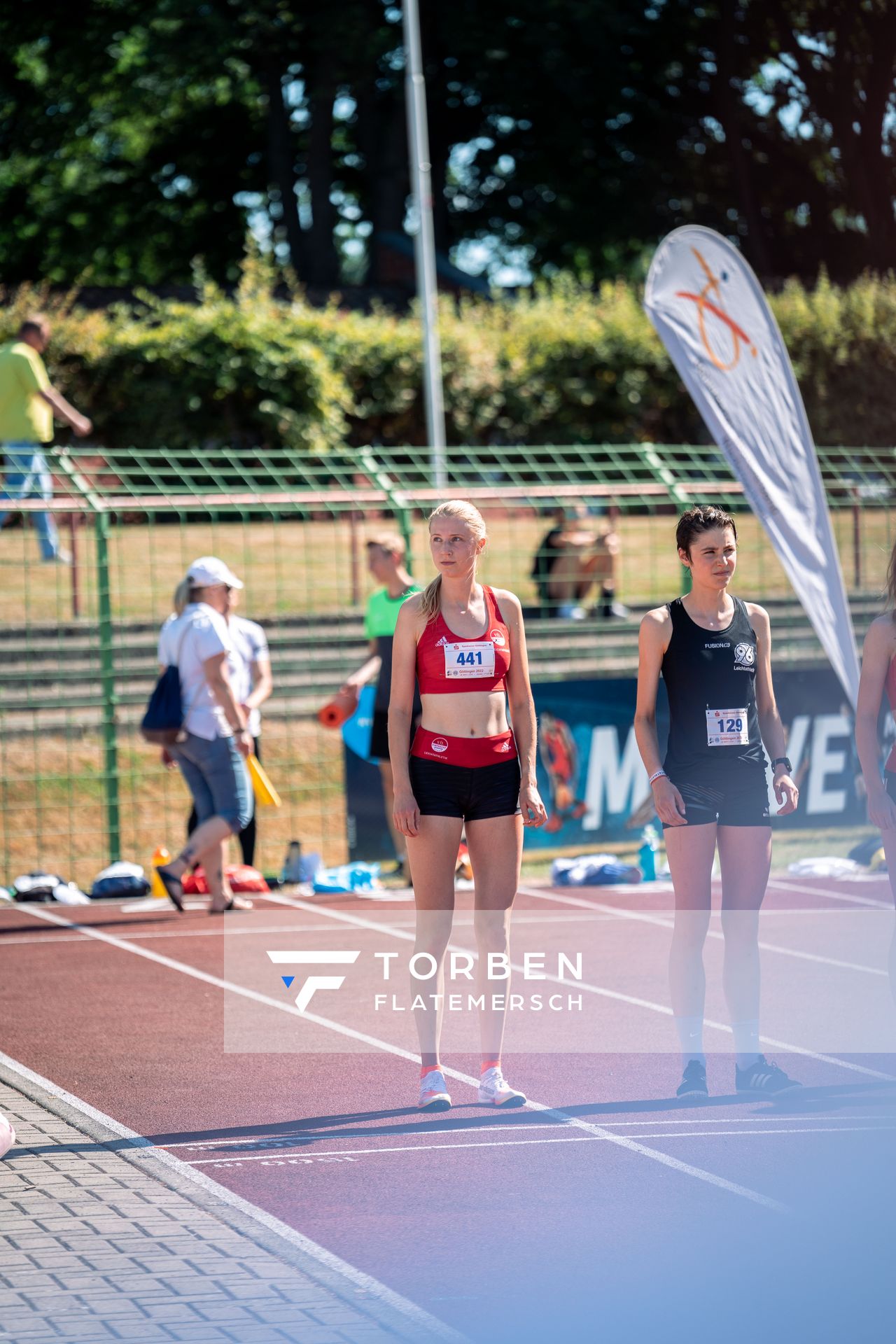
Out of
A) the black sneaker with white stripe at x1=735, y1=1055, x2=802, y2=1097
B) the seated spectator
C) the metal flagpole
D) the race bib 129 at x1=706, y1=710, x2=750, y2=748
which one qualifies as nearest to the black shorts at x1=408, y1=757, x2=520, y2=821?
the race bib 129 at x1=706, y1=710, x2=750, y2=748

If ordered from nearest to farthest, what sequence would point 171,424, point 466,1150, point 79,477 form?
point 466,1150
point 79,477
point 171,424

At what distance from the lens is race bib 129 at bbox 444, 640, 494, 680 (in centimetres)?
586

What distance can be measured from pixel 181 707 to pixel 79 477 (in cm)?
325

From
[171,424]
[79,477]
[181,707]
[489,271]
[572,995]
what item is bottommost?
[572,995]

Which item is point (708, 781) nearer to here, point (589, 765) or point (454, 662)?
point (454, 662)

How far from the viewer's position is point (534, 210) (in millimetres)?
40125

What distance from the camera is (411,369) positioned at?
27.4 m

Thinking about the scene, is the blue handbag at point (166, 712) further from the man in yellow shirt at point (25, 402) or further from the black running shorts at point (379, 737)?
the man in yellow shirt at point (25, 402)

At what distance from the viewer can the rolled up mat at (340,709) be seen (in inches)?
423

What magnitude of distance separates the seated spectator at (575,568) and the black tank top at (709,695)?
7472mm

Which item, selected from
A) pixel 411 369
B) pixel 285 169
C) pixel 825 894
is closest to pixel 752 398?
pixel 825 894

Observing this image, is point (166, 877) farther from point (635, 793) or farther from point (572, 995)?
point (635, 793)

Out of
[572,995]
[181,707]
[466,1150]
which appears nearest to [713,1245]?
[466,1150]

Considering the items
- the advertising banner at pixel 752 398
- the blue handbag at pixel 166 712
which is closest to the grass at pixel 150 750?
the blue handbag at pixel 166 712
